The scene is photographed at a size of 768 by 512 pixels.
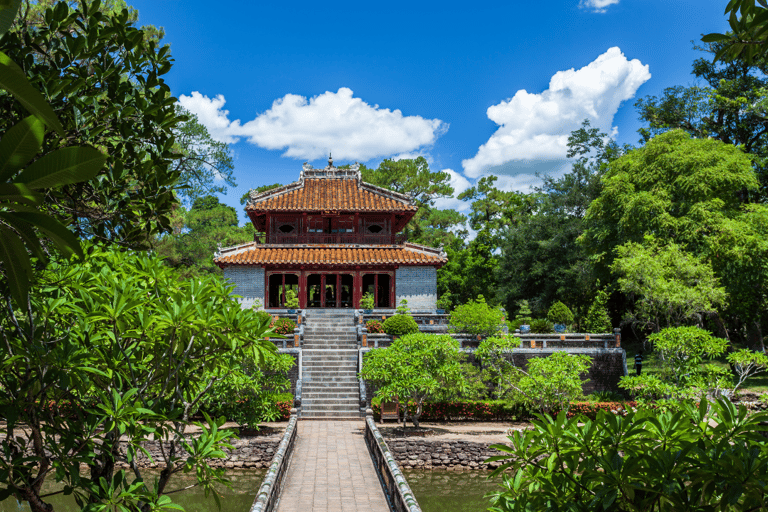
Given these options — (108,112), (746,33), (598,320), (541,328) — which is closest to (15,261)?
(108,112)

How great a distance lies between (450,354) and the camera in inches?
606

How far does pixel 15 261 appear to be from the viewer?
6.66 feet

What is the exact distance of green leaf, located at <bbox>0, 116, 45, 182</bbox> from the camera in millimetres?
1821

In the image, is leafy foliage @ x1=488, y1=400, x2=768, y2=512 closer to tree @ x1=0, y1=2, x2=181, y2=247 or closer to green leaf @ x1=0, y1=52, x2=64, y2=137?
green leaf @ x1=0, y1=52, x2=64, y2=137

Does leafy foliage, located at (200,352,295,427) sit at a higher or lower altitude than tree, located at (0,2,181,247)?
lower

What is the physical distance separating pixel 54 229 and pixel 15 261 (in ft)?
0.96

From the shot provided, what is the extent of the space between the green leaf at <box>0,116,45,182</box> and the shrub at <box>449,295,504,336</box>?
18.0m

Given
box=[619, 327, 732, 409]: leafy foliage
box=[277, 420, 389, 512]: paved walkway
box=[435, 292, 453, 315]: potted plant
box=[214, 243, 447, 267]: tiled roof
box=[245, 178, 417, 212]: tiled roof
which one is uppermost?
box=[245, 178, 417, 212]: tiled roof

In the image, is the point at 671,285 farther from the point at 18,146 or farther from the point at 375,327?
the point at 18,146

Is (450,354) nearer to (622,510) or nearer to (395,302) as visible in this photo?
(395,302)

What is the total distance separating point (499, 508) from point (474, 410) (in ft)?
48.1

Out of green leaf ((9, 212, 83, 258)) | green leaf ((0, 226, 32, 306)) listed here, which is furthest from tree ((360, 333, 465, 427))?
green leaf ((9, 212, 83, 258))

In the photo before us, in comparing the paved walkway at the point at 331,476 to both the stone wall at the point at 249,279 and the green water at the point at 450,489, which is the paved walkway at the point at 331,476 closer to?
the green water at the point at 450,489

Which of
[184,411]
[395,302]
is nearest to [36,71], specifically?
[184,411]
